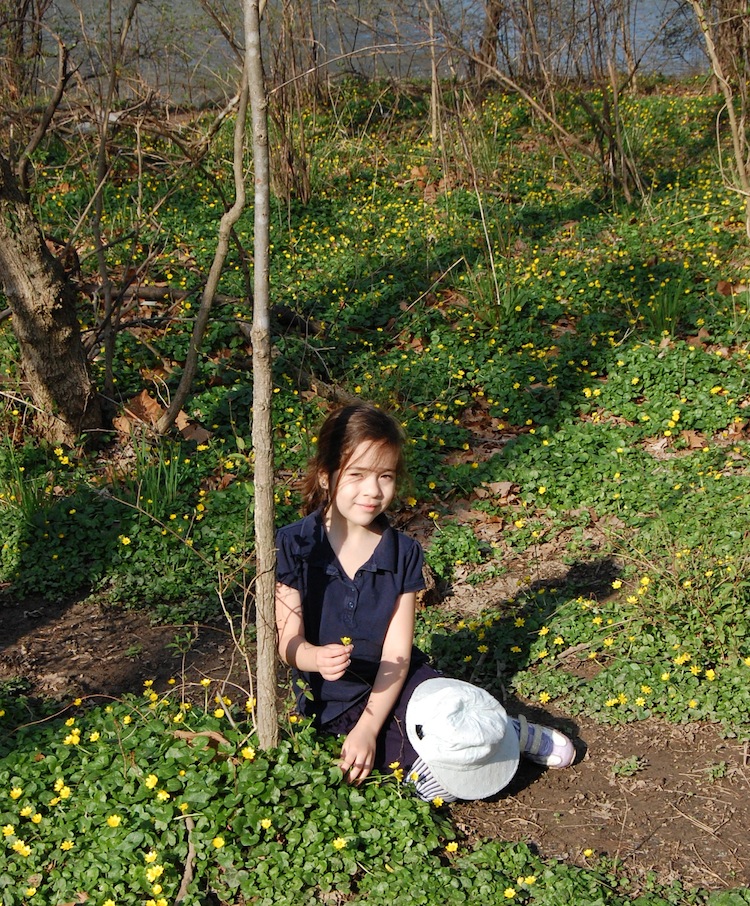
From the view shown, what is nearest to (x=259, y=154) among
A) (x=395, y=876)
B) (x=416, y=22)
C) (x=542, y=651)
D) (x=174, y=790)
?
(x=174, y=790)

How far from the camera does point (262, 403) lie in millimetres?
2182

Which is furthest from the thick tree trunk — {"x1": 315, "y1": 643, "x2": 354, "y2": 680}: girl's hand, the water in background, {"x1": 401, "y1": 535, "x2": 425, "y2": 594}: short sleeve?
{"x1": 315, "y1": 643, "x2": 354, "y2": 680}: girl's hand

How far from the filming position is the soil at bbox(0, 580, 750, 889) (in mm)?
2389

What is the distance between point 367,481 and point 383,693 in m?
0.60

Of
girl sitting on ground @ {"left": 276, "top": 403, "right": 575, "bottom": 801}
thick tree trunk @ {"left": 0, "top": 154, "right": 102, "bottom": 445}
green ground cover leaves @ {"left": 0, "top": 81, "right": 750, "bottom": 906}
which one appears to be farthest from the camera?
thick tree trunk @ {"left": 0, "top": 154, "right": 102, "bottom": 445}

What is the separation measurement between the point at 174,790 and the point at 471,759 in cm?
80

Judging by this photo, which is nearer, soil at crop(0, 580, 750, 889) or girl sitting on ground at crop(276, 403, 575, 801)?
soil at crop(0, 580, 750, 889)

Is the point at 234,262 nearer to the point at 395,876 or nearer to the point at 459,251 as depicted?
the point at 459,251

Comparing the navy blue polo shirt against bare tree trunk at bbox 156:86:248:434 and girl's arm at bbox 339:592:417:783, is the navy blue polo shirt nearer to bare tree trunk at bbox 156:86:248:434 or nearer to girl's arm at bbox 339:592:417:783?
girl's arm at bbox 339:592:417:783

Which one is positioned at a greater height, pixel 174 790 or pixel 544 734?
pixel 174 790

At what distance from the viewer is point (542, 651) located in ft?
10.5

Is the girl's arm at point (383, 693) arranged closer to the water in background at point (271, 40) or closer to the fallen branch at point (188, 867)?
the fallen branch at point (188, 867)

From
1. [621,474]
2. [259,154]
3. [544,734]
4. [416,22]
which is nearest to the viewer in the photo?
[259,154]

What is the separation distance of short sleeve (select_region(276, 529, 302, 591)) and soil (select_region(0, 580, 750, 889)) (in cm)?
30
